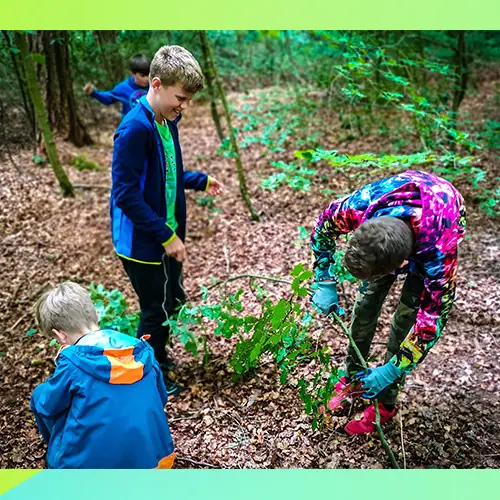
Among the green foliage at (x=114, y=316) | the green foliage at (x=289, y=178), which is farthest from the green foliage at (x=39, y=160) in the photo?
the green foliage at (x=114, y=316)

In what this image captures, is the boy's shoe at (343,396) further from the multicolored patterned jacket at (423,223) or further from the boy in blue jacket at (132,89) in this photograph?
the boy in blue jacket at (132,89)

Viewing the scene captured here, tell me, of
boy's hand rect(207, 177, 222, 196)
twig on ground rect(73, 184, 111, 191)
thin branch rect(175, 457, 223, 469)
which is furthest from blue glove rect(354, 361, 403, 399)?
twig on ground rect(73, 184, 111, 191)

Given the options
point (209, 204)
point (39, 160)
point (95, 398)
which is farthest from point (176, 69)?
point (39, 160)

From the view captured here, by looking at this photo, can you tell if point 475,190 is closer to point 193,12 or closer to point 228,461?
point 193,12

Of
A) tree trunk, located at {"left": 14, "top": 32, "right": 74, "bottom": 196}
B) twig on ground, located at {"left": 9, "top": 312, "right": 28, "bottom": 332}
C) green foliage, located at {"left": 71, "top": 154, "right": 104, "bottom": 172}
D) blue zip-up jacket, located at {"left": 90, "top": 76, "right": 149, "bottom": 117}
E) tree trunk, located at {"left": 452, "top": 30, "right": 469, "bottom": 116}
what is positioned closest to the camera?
twig on ground, located at {"left": 9, "top": 312, "right": 28, "bottom": 332}

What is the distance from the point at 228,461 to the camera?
84.0 inches

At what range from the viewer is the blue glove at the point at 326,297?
204 cm

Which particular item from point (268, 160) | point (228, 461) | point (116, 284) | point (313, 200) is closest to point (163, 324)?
point (228, 461)

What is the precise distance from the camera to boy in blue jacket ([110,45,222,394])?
1971mm

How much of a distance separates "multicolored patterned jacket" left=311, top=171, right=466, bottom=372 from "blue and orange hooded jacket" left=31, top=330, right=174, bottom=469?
0.92m

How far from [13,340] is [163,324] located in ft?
4.14

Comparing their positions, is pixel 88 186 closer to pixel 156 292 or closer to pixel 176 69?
pixel 156 292

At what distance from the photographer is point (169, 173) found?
7.35 ft

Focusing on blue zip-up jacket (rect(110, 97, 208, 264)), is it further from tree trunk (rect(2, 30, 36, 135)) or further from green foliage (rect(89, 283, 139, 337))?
tree trunk (rect(2, 30, 36, 135))
